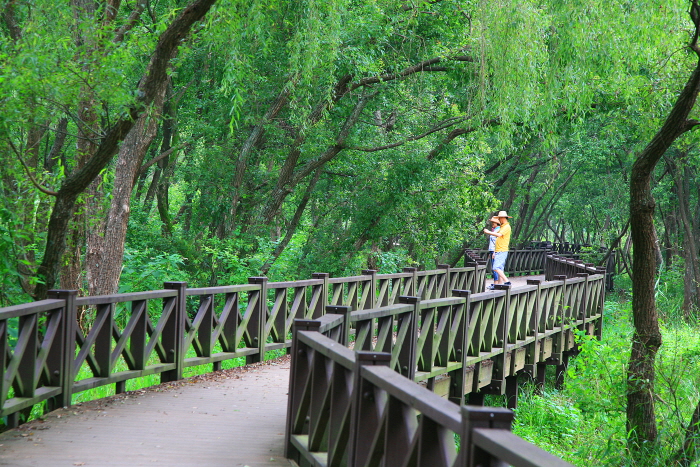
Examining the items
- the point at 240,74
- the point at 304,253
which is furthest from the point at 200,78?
the point at 240,74

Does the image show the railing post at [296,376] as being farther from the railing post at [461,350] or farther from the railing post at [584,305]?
the railing post at [584,305]

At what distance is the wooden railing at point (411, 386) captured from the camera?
2.83 metres

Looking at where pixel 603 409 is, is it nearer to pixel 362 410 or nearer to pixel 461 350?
pixel 461 350

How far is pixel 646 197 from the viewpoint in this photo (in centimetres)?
832

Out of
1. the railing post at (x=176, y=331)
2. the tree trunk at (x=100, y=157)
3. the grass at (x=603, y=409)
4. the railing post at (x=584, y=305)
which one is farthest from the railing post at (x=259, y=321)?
the railing post at (x=584, y=305)

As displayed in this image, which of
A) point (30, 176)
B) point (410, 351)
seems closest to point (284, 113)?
point (30, 176)

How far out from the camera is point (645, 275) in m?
8.50

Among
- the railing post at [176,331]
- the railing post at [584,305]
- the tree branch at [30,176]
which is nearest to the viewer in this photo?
the tree branch at [30,176]

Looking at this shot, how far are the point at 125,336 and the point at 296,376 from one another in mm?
2676

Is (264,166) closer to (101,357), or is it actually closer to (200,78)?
(200,78)

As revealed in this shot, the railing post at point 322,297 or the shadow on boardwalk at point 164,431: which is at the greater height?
the railing post at point 322,297

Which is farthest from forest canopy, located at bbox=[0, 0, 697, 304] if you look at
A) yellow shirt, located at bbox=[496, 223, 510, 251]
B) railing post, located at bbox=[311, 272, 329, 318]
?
railing post, located at bbox=[311, 272, 329, 318]

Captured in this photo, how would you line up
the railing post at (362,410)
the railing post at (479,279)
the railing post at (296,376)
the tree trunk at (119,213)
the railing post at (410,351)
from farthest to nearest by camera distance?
1. the railing post at (479,279)
2. the tree trunk at (119,213)
3. the railing post at (410,351)
4. the railing post at (296,376)
5. the railing post at (362,410)

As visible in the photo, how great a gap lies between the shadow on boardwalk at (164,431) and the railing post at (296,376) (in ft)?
0.38
